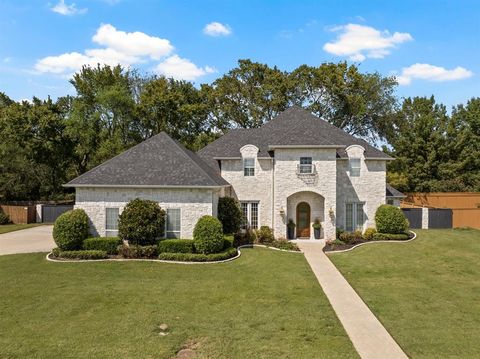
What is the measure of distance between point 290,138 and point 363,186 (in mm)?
6290

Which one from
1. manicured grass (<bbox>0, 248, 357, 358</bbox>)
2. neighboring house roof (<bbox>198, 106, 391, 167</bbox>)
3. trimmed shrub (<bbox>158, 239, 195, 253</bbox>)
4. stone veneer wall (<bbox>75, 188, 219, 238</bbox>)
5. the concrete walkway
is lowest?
the concrete walkway

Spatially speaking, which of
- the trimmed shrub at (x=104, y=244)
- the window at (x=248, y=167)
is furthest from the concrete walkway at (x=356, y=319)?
the trimmed shrub at (x=104, y=244)

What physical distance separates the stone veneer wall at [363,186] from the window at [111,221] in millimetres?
14729

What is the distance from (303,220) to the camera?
2452cm

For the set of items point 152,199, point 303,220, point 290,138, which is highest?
point 290,138

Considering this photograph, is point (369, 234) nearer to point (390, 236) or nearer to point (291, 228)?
point (390, 236)

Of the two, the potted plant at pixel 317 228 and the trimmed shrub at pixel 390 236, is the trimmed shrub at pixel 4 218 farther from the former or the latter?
the trimmed shrub at pixel 390 236

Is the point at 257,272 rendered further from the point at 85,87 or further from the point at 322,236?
the point at 85,87

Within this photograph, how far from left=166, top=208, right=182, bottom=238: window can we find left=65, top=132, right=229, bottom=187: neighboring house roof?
65.8 inches

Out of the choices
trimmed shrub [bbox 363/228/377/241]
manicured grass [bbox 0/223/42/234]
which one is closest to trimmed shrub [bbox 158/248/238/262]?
trimmed shrub [bbox 363/228/377/241]

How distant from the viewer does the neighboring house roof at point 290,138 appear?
23359 mm

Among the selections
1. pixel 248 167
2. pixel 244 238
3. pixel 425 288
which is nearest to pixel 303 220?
pixel 244 238

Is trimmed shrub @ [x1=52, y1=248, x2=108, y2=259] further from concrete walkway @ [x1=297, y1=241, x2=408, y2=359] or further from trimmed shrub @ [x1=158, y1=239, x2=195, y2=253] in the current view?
concrete walkway @ [x1=297, y1=241, x2=408, y2=359]

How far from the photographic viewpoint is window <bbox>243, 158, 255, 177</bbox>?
24984mm
